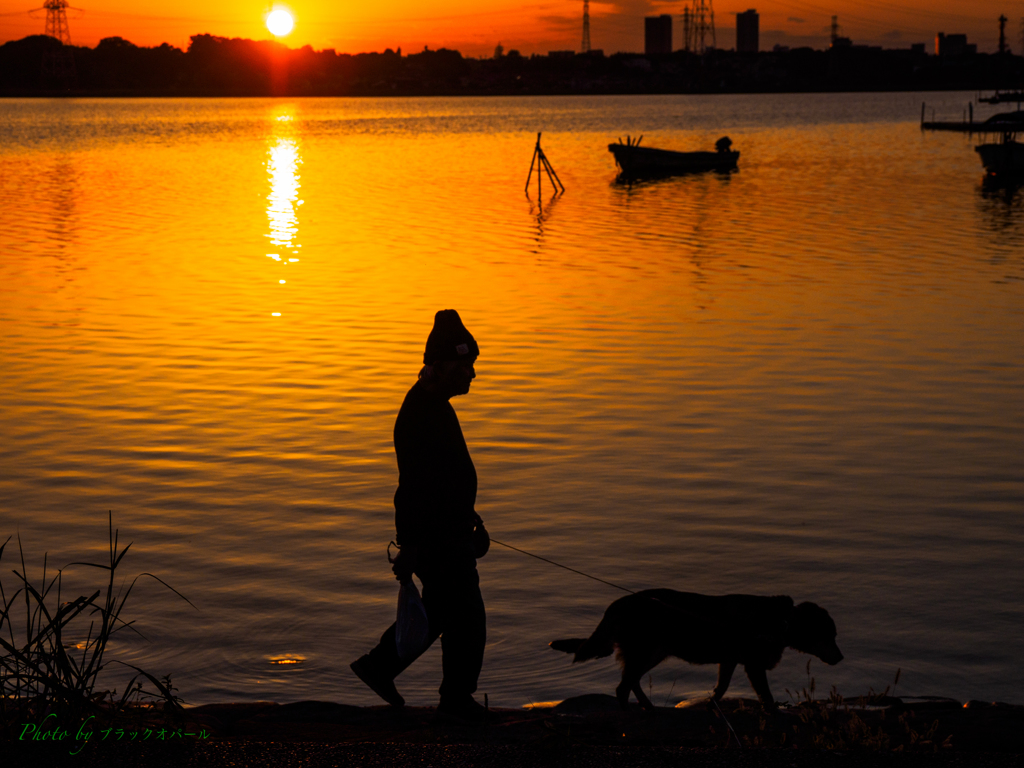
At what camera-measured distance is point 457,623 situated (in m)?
5.65

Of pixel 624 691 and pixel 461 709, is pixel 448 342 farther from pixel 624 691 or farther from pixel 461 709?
pixel 624 691

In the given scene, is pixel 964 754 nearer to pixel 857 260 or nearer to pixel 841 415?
pixel 841 415

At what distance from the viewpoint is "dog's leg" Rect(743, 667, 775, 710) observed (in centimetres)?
562

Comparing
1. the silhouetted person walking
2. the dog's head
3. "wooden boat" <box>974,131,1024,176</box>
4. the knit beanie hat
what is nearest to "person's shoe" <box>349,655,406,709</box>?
the silhouetted person walking

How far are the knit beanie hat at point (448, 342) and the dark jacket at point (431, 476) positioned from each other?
19cm

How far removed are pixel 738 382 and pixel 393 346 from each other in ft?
16.4

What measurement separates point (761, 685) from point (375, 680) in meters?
1.99

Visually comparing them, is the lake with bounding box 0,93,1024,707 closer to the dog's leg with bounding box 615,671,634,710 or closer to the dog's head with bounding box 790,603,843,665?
the dog's leg with bounding box 615,671,634,710

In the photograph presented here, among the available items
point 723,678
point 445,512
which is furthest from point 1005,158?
point 445,512

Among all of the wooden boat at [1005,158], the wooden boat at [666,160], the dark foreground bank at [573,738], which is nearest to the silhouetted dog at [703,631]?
the dark foreground bank at [573,738]

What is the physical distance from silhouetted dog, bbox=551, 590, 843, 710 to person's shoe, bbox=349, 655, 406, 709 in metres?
0.91

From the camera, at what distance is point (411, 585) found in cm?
551

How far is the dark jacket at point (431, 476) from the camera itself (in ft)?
17.9

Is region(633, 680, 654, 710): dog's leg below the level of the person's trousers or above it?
below
